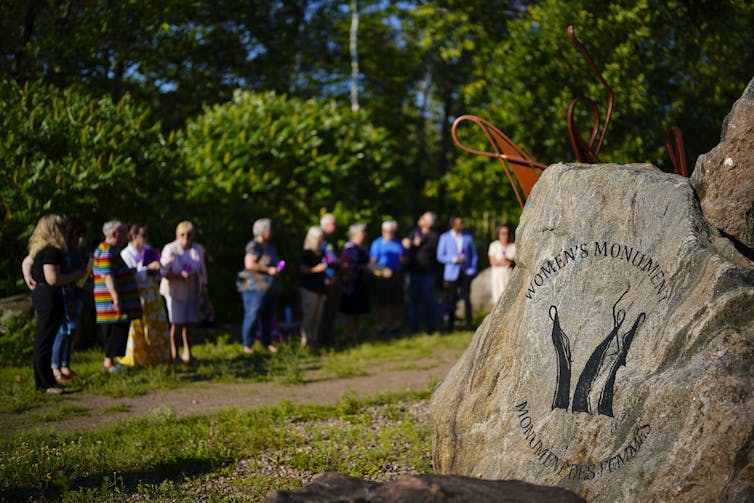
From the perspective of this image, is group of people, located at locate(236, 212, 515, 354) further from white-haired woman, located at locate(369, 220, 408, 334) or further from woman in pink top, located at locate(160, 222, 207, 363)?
woman in pink top, located at locate(160, 222, 207, 363)

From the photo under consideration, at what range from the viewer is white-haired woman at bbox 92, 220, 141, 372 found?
8.76 meters

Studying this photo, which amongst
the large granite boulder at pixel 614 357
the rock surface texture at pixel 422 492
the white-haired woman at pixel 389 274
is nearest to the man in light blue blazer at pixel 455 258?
the white-haired woman at pixel 389 274

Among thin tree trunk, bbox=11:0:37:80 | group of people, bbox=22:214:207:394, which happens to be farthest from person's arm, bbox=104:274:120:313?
thin tree trunk, bbox=11:0:37:80

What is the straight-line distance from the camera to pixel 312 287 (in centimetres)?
1139

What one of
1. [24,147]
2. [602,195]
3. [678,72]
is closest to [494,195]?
[678,72]

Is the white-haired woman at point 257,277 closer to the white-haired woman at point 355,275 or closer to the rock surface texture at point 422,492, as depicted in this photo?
the white-haired woman at point 355,275

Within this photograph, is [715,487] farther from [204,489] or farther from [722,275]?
[204,489]

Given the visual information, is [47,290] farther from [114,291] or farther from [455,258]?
[455,258]

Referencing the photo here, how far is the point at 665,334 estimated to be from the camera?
427 centimetres

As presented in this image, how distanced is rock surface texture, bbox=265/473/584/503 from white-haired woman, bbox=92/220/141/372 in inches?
219

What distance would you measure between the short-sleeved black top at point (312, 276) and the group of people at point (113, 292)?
170 centimetres

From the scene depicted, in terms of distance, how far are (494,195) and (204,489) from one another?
47.1ft

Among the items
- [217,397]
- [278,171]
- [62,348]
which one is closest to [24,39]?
[278,171]

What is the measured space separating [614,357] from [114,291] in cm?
589
